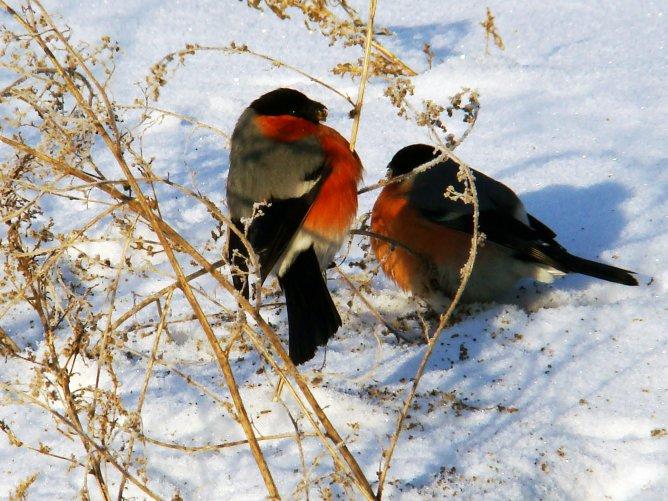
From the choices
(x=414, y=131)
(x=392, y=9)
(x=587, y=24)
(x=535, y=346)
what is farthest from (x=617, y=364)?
(x=392, y=9)

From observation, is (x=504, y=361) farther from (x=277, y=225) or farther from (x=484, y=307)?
(x=277, y=225)

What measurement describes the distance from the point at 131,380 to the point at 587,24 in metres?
3.63

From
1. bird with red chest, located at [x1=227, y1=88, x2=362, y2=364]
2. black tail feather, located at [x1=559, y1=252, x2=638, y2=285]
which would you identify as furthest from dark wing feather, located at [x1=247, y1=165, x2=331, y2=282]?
black tail feather, located at [x1=559, y1=252, x2=638, y2=285]

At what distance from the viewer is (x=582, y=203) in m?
4.38

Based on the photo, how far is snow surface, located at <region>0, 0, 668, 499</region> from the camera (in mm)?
2674

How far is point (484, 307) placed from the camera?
3938mm

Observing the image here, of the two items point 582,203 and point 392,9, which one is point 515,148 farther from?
point 392,9

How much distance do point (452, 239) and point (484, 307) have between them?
0.42 metres

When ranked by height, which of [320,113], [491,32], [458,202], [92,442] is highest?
[491,32]

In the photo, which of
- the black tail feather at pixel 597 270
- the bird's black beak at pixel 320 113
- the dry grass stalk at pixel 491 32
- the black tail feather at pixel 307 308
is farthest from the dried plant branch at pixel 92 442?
the dry grass stalk at pixel 491 32

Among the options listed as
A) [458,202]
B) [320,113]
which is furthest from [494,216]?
[320,113]

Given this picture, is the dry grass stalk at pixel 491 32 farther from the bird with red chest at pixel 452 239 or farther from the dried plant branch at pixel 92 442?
the dried plant branch at pixel 92 442

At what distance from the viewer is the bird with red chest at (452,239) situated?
13.3ft

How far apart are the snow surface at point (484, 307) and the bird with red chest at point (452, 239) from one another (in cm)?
16
